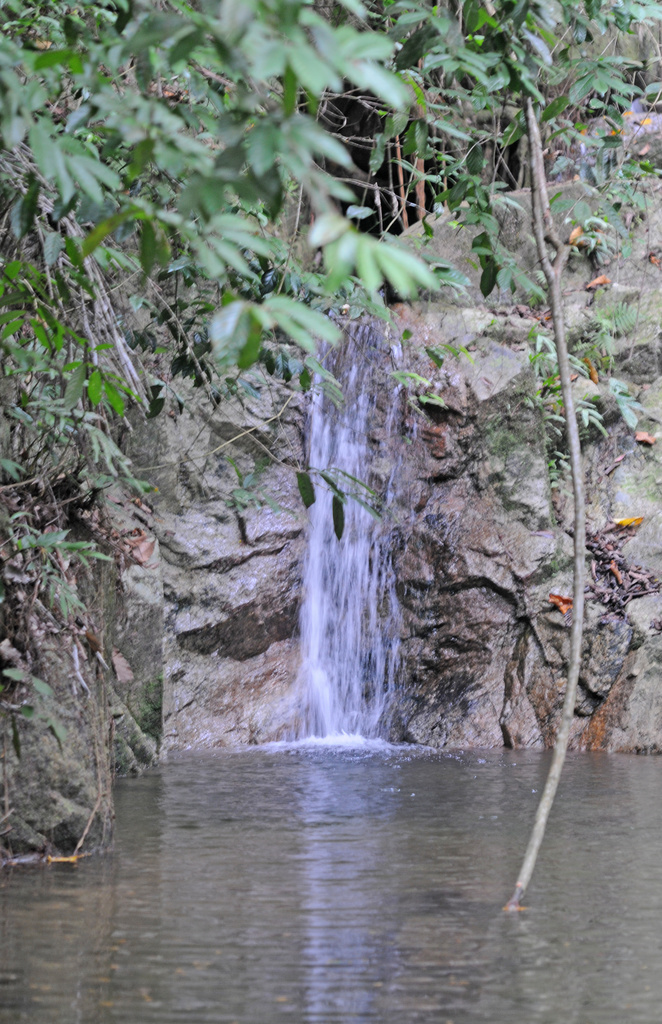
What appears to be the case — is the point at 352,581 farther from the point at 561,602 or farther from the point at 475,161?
the point at 475,161

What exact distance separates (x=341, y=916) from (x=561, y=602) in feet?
16.6

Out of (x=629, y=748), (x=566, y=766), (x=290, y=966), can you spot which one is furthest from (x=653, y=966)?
Answer: (x=629, y=748)

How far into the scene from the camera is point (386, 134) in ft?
11.3

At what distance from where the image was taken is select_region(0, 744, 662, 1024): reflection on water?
2.12 m

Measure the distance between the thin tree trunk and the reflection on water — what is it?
0.72 feet

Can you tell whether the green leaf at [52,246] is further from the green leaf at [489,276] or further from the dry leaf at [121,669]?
the dry leaf at [121,669]

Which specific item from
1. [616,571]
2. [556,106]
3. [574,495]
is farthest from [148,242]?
[616,571]

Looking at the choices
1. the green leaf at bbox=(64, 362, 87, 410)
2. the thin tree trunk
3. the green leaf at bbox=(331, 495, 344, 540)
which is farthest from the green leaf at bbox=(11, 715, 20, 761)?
the thin tree trunk

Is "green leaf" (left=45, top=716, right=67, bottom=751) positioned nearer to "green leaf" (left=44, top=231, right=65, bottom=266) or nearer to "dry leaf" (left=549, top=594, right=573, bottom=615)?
"green leaf" (left=44, top=231, right=65, bottom=266)

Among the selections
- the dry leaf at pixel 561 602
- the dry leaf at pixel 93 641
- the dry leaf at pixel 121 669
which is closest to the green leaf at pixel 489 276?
the dry leaf at pixel 93 641

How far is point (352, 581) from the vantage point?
793cm

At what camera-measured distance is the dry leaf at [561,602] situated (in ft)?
24.5

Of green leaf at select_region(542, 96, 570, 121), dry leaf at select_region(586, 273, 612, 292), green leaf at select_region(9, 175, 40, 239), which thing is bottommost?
green leaf at select_region(9, 175, 40, 239)

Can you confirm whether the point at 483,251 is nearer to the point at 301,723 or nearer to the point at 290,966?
the point at 290,966
